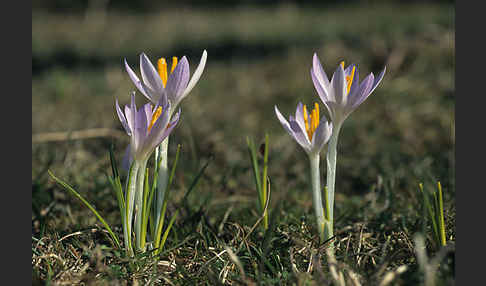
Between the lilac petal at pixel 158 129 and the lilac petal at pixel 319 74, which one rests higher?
the lilac petal at pixel 319 74

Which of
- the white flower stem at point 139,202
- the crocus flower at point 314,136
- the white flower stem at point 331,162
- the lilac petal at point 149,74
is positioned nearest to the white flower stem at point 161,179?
the white flower stem at point 139,202

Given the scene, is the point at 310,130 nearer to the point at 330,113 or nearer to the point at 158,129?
the point at 330,113

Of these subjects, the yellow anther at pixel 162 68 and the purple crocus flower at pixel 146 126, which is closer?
the purple crocus flower at pixel 146 126

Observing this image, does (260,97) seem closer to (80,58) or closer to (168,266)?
(168,266)

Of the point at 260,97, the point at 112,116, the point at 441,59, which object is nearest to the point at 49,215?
the point at 112,116

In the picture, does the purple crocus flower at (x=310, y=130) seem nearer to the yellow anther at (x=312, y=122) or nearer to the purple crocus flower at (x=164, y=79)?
the yellow anther at (x=312, y=122)
